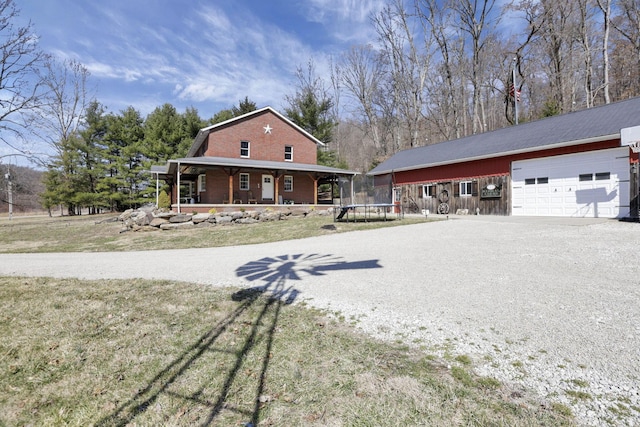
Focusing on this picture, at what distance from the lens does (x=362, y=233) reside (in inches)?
437

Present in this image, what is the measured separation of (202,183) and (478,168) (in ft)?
62.4

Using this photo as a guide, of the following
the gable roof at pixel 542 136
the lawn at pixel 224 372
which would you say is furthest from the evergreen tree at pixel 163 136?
the lawn at pixel 224 372

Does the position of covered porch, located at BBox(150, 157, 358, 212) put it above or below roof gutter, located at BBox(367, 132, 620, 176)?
below

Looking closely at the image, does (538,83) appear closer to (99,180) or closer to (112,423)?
Result: (112,423)

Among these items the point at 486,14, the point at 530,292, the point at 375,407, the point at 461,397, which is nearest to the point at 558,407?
the point at 461,397

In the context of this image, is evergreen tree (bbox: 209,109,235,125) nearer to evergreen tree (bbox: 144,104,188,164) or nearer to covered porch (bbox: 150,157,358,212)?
evergreen tree (bbox: 144,104,188,164)

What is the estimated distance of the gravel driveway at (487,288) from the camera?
236 centimetres

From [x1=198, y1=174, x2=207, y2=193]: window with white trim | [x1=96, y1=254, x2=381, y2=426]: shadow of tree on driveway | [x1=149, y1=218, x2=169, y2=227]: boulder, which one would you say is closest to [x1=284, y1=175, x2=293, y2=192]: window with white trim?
[x1=198, y1=174, x2=207, y2=193]: window with white trim

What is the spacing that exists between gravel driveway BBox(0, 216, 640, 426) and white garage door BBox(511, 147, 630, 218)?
4799mm

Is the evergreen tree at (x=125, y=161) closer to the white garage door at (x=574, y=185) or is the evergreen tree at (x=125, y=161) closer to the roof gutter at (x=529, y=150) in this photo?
the roof gutter at (x=529, y=150)

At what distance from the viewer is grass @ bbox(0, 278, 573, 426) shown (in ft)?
6.43

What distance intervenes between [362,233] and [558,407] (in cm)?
919

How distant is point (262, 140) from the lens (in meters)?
24.1

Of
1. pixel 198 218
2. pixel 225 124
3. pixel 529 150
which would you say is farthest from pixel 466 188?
pixel 225 124
